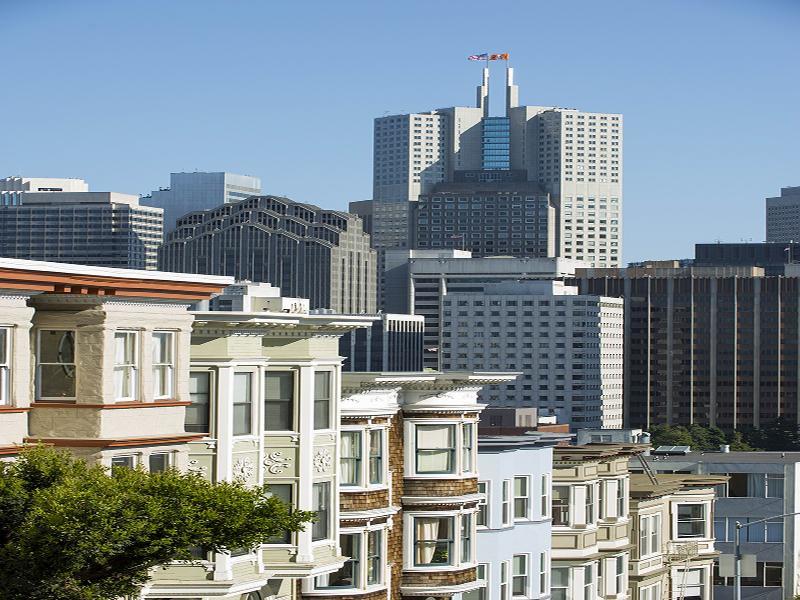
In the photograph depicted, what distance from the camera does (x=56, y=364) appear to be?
31719 millimetres

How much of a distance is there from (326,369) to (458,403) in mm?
7461

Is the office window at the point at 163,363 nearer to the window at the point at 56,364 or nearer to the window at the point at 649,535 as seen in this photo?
the window at the point at 56,364

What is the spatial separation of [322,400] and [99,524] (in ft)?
43.4

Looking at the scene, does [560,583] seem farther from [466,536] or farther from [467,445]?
[467,445]

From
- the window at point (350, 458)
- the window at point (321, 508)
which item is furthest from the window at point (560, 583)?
the window at point (321, 508)

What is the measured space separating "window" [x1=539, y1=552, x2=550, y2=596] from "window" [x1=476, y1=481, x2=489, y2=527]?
2.85 meters

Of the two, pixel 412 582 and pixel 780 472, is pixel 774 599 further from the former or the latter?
pixel 412 582

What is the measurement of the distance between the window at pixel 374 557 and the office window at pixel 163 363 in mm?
10395

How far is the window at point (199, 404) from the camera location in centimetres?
3631

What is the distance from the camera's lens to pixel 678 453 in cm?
9181

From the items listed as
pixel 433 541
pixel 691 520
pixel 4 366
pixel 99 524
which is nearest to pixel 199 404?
pixel 4 366

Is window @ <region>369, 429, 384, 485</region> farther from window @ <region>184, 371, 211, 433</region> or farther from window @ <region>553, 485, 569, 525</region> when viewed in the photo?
window @ <region>553, 485, 569, 525</region>

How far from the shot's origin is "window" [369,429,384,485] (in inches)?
1713

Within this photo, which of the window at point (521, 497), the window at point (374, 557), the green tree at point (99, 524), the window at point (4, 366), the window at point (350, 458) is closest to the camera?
the green tree at point (99, 524)
